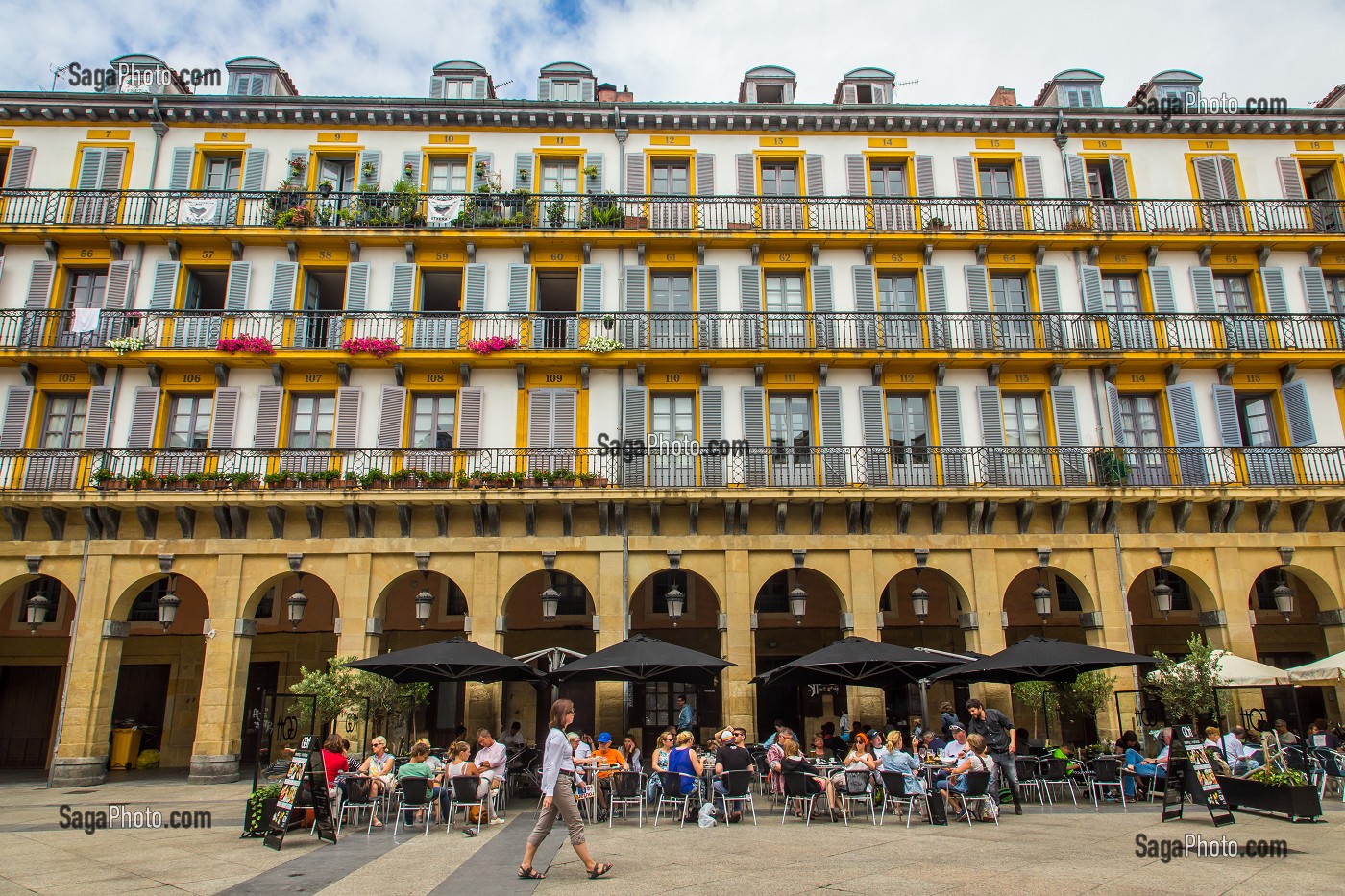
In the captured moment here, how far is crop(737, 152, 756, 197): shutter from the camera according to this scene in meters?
24.3

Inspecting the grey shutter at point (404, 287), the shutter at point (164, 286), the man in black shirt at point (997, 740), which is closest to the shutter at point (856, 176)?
the grey shutter at point (404, 287)

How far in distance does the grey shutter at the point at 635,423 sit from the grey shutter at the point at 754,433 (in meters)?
2.42

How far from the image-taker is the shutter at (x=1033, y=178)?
24531 mm

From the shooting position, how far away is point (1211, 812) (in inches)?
491

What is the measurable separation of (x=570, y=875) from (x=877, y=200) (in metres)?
19.0

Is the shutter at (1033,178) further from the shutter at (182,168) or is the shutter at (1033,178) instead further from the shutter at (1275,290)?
the shutter at (182,168)

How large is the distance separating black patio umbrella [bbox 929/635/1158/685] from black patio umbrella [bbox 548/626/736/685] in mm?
4697

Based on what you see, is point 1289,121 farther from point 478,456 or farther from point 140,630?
point 140,630

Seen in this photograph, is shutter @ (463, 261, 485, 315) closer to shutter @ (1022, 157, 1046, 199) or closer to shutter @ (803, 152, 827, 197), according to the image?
shutter @ (803, 152, 827, 197)

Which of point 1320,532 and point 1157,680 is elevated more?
point 1320,532

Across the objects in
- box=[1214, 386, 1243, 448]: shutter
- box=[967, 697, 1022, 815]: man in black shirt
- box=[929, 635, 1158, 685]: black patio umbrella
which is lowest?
box=[967, 697, 1022, 815]: man in black shirt

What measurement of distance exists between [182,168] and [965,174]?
20.5m

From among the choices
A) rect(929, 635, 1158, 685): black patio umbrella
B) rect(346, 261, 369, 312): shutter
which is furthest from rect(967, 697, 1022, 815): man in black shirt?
rect(346, 261, 369, 312): shutter

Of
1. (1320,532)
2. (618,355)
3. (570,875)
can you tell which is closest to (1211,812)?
(570,875)
